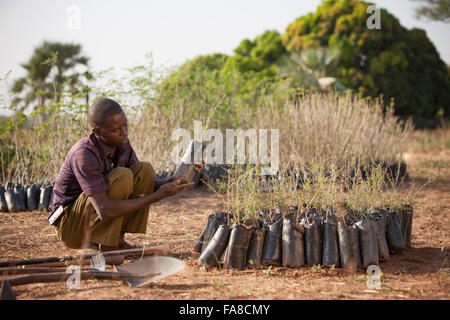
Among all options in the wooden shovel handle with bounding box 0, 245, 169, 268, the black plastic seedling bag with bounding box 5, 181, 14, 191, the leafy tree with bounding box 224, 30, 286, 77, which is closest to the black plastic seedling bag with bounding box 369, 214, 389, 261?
the wooden shovel handle with bounding box 0, 245, 169, 268

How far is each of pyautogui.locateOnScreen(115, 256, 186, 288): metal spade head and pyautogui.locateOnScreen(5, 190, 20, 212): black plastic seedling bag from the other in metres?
2.81

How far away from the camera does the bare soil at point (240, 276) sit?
91.7 inches

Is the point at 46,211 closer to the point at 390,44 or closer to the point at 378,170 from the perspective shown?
the point at 378,170

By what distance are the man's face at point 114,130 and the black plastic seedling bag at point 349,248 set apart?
5.46 feet

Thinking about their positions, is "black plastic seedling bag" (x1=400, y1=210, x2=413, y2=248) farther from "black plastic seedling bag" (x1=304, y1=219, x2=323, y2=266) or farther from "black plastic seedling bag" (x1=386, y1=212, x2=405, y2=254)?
"black plastic seedling bag" (x1=304, y1=219, x2=323, y2=266)

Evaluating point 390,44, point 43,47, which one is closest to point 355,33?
point 390,44

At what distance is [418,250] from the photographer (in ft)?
11.1

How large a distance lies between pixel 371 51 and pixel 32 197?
14616mm

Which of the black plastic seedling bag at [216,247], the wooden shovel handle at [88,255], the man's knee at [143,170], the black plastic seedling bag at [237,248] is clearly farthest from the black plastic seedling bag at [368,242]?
the man's knee at [143,170]

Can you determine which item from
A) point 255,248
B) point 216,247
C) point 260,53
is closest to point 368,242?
point 255,248

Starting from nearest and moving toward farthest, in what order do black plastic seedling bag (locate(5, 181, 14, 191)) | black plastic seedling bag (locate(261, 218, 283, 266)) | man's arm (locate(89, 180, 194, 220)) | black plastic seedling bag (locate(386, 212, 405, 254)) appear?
man's arm (locate(89, 180, 194, 220)), black plastic seedling bag (locate(261, 218, 283, 266)), black plastic seedling bag (locate(386, 212, 405, 254)), black plastic seedling bag (locate(5, 181, 14, 191))

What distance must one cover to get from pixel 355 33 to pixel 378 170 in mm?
14112

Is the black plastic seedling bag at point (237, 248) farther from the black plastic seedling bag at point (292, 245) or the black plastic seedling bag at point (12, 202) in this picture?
the black plastic seedling bag at point (12, 202)

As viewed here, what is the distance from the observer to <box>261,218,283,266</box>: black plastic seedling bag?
9.45 ft
